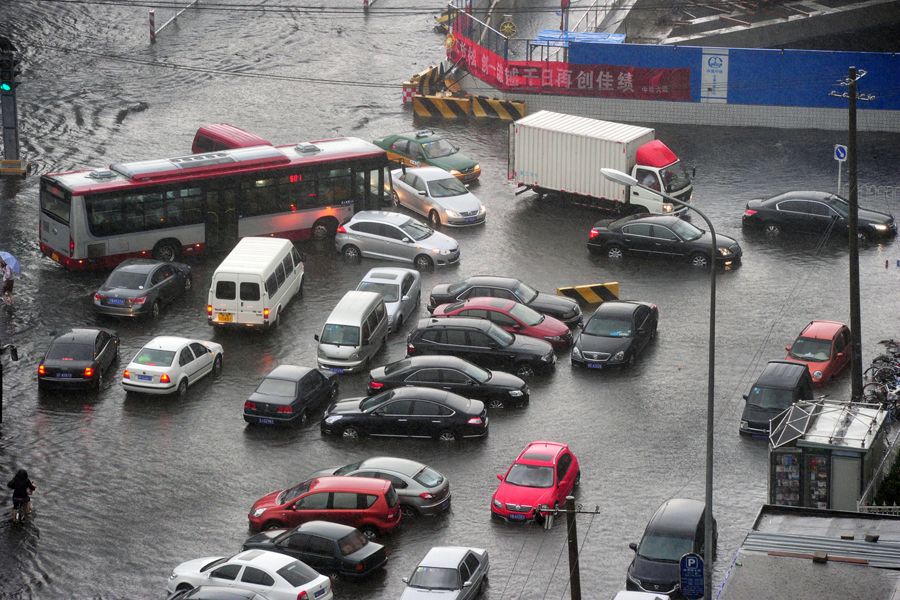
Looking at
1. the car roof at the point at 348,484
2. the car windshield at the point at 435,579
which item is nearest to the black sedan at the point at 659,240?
the car roof at the point at 348,484

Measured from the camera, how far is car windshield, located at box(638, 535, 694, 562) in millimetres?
28266

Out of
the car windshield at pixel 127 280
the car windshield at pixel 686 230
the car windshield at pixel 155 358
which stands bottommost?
the car windshield at pixel 155 358

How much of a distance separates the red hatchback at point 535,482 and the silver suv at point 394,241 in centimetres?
1452

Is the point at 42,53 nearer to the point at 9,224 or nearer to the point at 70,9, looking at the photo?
the point at 70,9

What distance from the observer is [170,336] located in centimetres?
3962

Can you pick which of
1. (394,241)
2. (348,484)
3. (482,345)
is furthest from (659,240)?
(348,484)

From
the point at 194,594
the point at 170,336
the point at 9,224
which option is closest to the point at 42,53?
the point at 9,224

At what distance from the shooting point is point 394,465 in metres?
32.1

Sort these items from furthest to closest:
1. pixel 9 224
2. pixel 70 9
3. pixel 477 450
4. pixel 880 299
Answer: pixel 70 9 → pixel 9 224 → pixel 880 299 → pixel 477 450

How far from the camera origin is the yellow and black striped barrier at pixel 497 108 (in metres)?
60.6

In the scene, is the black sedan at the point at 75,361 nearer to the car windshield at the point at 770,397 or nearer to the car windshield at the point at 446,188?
the car windshield at the point at 446,188

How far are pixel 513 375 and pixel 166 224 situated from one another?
1437 cm

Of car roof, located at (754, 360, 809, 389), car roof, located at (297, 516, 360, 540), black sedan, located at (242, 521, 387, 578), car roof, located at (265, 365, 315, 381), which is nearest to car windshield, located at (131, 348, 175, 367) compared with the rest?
car roof, located at (265, 365, 315, 381)

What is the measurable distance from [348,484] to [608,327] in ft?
37.2
